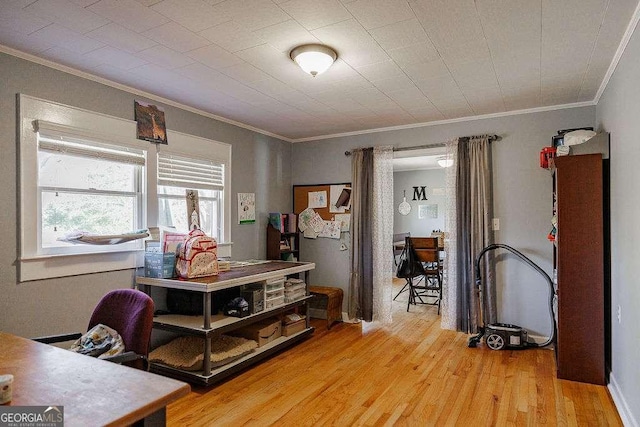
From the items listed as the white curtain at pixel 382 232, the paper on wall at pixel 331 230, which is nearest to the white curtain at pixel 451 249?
the white curtain at pixel 382 232

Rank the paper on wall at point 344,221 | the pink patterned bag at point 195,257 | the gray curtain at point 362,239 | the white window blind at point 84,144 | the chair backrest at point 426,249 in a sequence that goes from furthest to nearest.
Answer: the chair backrest at point 426,249
the paper on wall at point 344,221
the gray curtain at point 362,239
the pink patterned bag at point 195,257
the white window blind at point 84,144

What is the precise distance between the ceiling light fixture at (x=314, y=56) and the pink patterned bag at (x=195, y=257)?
5.43ft

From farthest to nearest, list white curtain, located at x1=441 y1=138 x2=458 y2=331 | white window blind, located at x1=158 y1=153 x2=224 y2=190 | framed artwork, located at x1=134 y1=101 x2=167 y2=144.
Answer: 1. white curtain, located at x1=441 y1=138 x2=458 y2=331
2. white window blind, located at x1=158 y1=153 x2=224 y2=190
3. framed artwork, located at x1=134 y1=101 x2=167 y2=144

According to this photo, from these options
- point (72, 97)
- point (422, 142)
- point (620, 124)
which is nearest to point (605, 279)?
point (620, 124)

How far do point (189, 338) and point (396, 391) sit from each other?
1883 millimetres

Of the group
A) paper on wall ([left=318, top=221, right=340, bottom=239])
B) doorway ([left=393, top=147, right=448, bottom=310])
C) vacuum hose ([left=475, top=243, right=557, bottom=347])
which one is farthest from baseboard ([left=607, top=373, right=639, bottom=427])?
doorway ([left=393, top=147, right=448, bottom=310])

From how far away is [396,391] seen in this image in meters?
2.88

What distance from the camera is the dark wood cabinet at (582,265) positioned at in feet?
9.55

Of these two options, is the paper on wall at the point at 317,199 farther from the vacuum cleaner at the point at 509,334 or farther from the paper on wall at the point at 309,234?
the vacuum cleaner at the point at 509,334

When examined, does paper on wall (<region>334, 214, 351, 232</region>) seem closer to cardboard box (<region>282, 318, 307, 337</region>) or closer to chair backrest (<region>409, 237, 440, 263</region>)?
chair backrest (<region>409, 237, 440, 263</region>)

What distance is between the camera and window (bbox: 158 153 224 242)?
142 inches

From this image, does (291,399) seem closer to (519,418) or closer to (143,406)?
(519,418)

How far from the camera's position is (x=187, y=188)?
381 centimetres

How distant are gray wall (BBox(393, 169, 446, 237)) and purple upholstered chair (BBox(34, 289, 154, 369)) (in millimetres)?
7344
